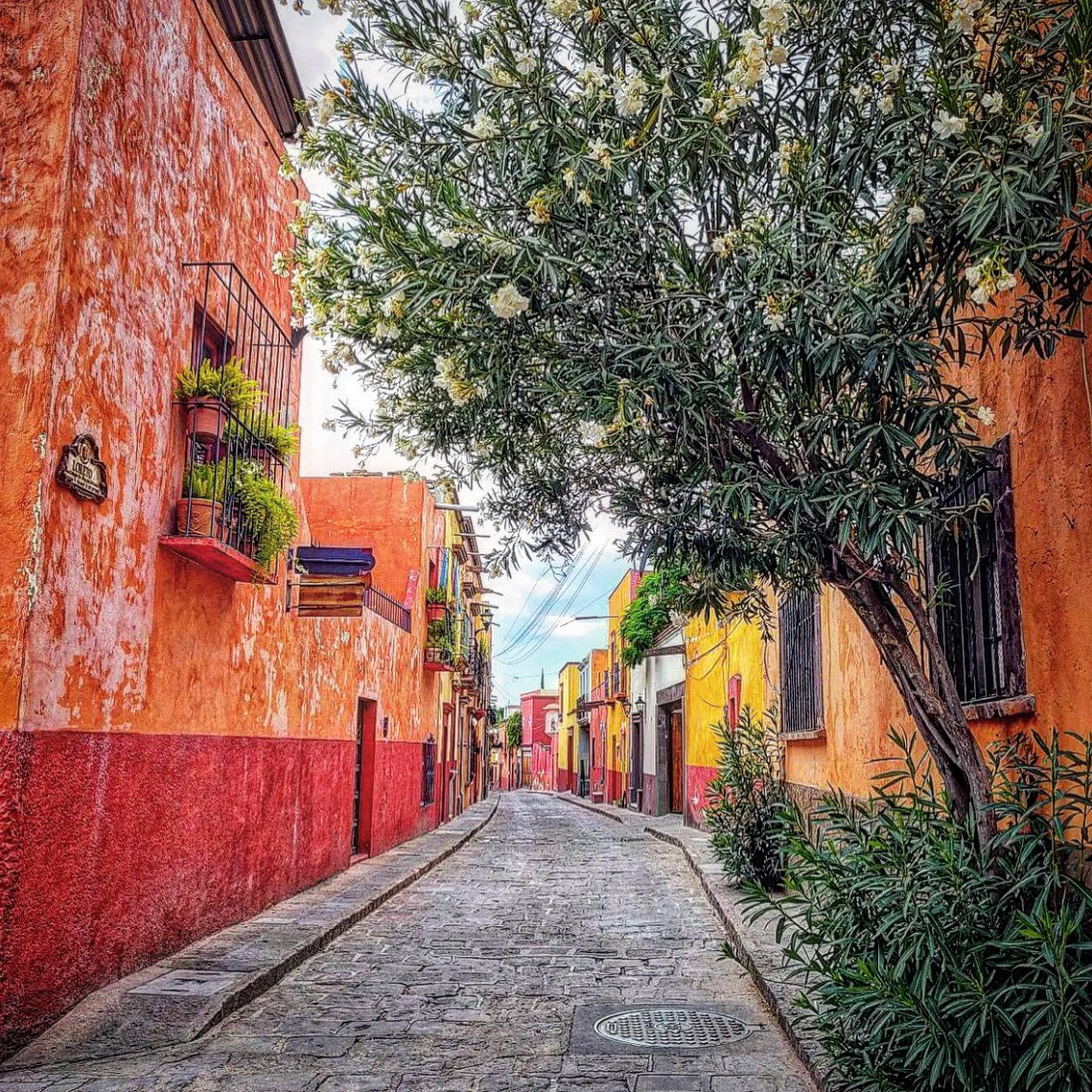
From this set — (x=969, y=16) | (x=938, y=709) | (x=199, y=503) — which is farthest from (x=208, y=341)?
(x=938, y=709)

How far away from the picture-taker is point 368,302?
17.2 ft

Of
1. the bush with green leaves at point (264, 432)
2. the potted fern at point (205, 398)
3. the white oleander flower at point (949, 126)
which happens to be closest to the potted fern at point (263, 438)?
the bush with green leaves at point (264, 432)


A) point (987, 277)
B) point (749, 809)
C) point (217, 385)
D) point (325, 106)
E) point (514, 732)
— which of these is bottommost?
point (514, 732)

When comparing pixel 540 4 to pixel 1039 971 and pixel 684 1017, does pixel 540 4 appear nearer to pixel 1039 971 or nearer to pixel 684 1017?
pixel 1039 971

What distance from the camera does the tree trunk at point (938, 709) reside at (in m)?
4.23

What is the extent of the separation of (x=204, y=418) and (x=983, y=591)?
507 cm

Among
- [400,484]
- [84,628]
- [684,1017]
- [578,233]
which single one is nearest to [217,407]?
[84,628]

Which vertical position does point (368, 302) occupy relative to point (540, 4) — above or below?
below

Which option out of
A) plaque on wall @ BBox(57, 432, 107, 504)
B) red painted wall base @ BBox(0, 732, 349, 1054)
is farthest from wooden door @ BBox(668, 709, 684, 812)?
plaque on wall @ BBox(57, 432, 107, 504)

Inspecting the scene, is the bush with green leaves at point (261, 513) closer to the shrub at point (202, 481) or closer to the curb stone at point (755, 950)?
the shrub at point (202, 481)

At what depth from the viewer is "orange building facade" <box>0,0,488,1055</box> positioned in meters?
5.05

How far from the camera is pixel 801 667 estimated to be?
35.4 feet

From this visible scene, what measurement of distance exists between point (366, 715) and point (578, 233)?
1156 centimetres

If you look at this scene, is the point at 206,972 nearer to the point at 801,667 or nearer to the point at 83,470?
the point at 83,470
